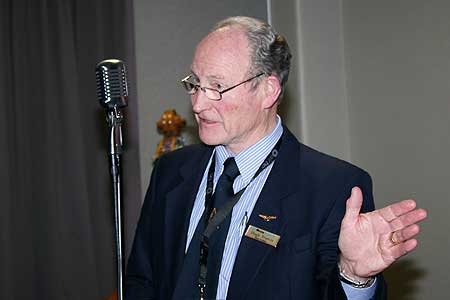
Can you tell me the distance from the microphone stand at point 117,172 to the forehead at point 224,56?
0.37m

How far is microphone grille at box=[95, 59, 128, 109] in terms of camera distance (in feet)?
5.33

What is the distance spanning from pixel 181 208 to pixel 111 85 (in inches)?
22.4

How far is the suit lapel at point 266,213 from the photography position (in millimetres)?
1788

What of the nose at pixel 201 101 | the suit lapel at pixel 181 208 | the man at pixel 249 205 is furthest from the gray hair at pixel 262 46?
the suit lapel at pixel 181 208

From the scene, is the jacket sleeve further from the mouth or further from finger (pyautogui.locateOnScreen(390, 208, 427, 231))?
finger (pyautogui.locateOnScreen(390, 208, 427, 231))

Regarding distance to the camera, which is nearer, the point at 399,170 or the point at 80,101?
the point at 399,170

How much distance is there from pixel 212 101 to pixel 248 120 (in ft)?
0.44

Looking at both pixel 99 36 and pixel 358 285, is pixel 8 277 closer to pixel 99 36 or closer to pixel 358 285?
pixel 99 36

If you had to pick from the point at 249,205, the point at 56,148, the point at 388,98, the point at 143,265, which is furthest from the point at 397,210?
the point at 56,148

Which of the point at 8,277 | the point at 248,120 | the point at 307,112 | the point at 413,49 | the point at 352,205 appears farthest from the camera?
the point at 8,277

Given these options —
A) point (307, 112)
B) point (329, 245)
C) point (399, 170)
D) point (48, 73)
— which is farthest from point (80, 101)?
point (329, 245)

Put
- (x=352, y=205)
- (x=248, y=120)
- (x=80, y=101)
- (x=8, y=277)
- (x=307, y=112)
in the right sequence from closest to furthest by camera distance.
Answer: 1. (x=352, y=205)
2. (x=248, y=120)
3. (x=307, y=112)
4. (x=8, y=277)
5. (x=80, y=101)

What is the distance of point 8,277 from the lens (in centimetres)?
385

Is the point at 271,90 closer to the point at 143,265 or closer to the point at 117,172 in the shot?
the point at 117,172
